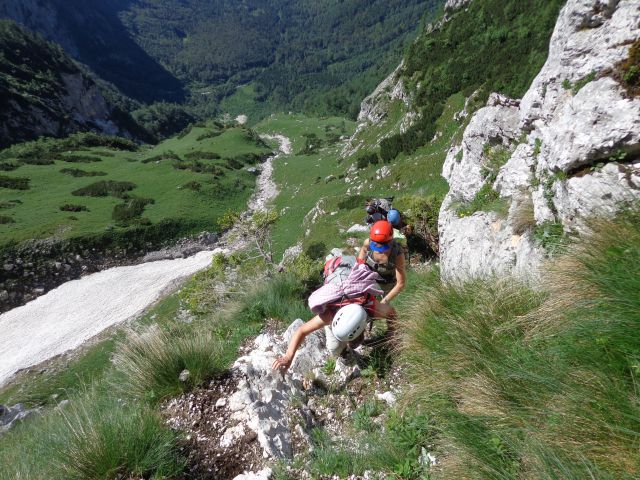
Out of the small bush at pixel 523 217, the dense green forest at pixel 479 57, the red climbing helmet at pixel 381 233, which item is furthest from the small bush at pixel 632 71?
the dense green forest at pixel 479 57

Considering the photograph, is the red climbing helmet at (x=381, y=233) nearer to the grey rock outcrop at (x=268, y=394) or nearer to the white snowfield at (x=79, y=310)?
the grey rock outcrop at (x=268, y=394)

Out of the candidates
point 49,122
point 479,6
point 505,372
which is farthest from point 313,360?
point 49,122

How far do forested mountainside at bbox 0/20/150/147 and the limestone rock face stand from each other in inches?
3442

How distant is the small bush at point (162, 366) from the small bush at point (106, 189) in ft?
127

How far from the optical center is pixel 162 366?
14.5 feet

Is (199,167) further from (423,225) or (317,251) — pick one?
(423,225)

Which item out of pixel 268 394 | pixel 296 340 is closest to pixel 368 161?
pixel 296 340

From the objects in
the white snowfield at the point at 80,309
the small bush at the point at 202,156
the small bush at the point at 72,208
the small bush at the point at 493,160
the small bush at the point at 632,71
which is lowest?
the white snowfield at the point at 80,309

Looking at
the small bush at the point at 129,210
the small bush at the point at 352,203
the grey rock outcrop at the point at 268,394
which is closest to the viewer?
the grey rock outcrop at the point at 268,394

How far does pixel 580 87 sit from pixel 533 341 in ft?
15.1

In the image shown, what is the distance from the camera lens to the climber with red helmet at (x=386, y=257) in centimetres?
450

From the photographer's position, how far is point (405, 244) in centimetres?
1052

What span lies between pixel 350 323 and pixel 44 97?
111109mm

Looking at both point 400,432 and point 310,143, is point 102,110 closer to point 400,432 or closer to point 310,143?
point 310,143
